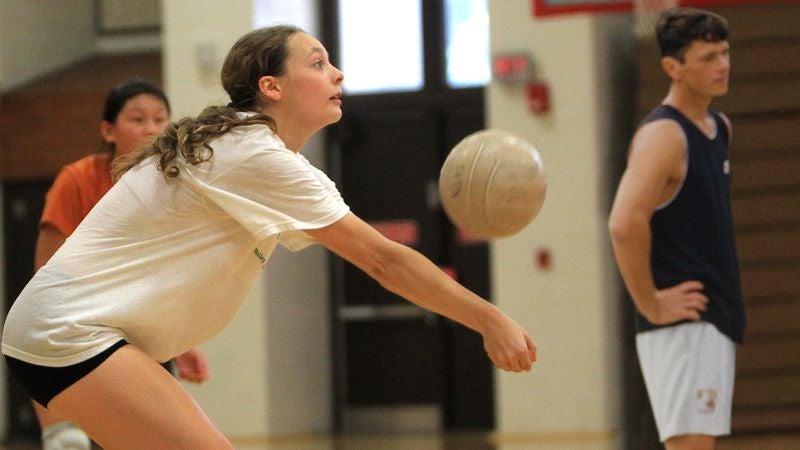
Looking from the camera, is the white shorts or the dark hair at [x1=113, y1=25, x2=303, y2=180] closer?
the dark hair at [x1=113, y1=25, x2=303, y2=180]

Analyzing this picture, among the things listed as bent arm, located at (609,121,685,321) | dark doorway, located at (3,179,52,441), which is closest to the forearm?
bent arm, located at (609,121,685,321)

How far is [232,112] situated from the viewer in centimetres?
304

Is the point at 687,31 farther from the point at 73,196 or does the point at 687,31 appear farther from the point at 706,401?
the point at 73,196

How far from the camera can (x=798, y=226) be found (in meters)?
8.99

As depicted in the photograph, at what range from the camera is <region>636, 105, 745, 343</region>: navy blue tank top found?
4145mm

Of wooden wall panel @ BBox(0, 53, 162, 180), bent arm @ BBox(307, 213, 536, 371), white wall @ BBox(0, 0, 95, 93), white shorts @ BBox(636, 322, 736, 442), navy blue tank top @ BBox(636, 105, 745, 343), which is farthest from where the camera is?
white wall @ BBox(0, 0, 95, 93)

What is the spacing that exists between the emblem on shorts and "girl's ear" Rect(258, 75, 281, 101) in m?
1.78

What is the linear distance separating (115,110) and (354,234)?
76.2 inches

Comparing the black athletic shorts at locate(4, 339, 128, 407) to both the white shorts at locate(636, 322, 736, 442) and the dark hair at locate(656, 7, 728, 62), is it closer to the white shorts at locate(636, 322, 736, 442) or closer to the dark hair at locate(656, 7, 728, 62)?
the white shorts at locate(636, 322, 736, 442)

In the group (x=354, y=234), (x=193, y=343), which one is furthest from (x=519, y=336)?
(x=193, y=343)

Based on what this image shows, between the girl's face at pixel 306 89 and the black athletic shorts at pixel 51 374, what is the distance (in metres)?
0.72

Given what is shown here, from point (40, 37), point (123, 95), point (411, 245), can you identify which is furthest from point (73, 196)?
point (40, 37)

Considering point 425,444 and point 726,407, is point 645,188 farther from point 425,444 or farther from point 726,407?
point 425,444

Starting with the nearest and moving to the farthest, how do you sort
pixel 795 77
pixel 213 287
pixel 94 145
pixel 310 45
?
pixel 213 287 → pixel 310 45 → pixel 795 77 → pixel 94 145
